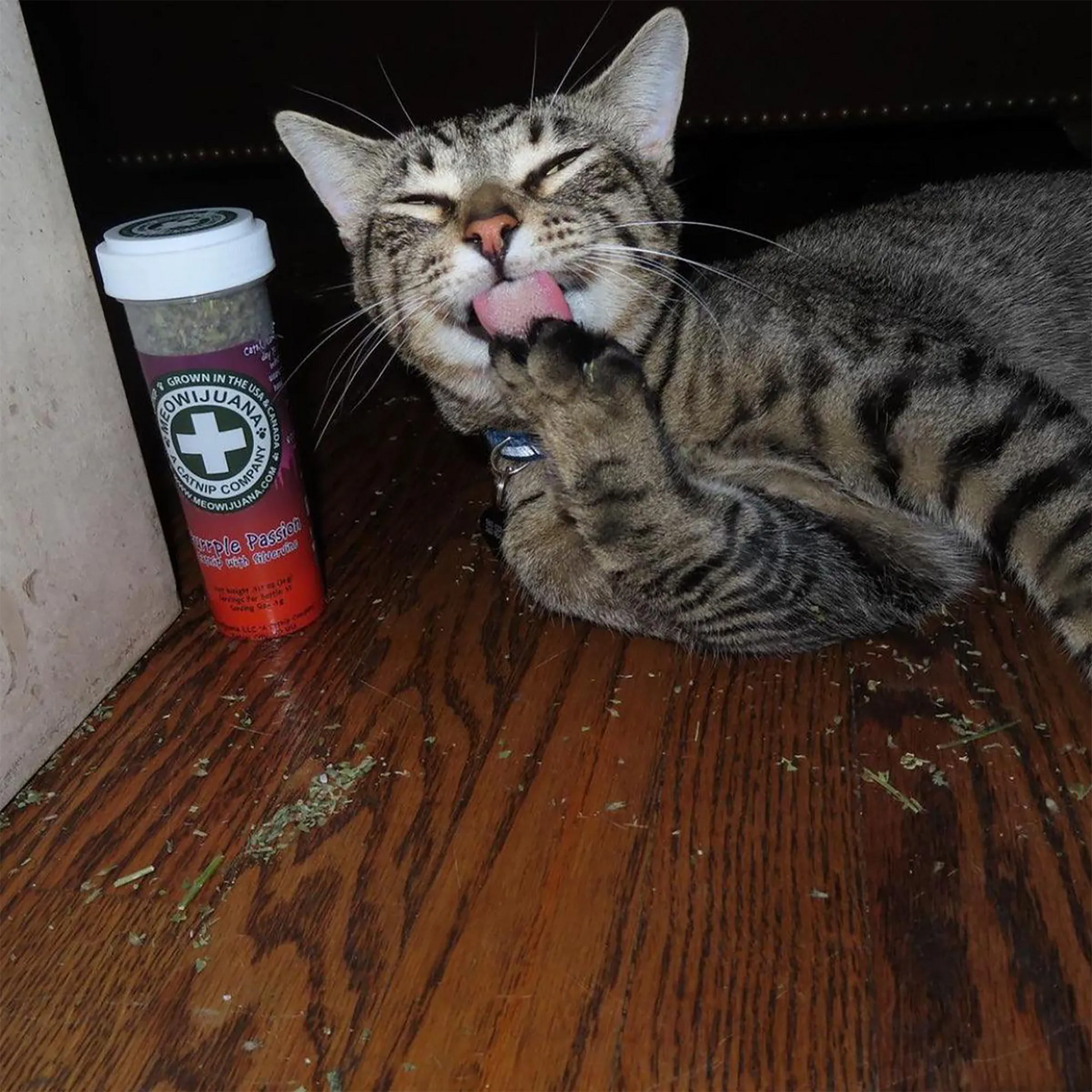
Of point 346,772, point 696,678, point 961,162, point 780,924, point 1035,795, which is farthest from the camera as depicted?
point 961,162

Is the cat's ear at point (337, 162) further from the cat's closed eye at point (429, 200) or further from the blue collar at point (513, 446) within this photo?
the blue collar at point (513, 446)

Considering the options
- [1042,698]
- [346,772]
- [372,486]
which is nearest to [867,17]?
[372,486]

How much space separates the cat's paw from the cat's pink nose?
0.30 feet

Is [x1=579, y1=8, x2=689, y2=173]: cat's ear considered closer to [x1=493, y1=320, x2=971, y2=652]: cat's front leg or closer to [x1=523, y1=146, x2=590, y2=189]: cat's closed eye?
[x1=523, y1=146, x2=590, y2=189]: cat's closed eye

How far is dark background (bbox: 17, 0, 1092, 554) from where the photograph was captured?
9.81 ft

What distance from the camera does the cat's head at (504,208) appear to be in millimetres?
1208

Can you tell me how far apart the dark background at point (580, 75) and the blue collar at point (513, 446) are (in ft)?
4.73

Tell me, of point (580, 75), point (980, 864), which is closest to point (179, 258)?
point (980, 864)

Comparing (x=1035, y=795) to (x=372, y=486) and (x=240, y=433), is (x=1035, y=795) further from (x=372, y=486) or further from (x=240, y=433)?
(x=372, y=486)

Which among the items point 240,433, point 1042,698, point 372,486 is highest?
point 240,433

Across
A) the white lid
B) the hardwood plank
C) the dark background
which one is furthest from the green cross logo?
the dark background

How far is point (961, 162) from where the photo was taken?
116 inches

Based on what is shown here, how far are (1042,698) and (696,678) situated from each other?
0.37 meters

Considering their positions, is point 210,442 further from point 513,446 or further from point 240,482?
point 513,446
